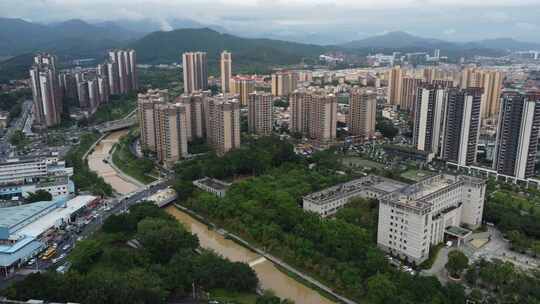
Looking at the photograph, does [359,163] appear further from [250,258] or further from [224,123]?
[250,258]

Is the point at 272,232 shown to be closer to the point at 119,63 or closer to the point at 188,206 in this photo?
the point at 188,206

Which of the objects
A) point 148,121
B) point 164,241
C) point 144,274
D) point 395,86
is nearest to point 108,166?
point 148,121

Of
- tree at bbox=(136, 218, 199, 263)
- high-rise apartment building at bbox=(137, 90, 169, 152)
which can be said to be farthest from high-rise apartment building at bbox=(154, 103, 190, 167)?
tree at bbox=(136, 218, 199, 263)

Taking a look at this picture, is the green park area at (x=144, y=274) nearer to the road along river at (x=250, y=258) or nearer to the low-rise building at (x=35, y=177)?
the road along river at (x=250, y=258)

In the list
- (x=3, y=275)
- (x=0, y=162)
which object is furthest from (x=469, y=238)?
(x=0, y=162)

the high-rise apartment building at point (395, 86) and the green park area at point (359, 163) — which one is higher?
the high-rise apartment building at point (395, 86)

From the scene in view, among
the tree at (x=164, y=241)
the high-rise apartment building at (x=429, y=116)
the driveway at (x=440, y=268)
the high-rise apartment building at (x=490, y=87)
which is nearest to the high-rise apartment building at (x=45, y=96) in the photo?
the tree at (x=164, y=241)
